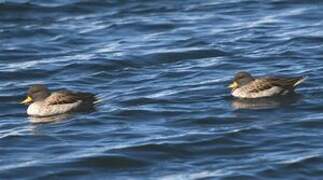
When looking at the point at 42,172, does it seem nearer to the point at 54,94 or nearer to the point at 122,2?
the point at 54,94

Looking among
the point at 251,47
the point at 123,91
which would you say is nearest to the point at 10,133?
the point at 123,91

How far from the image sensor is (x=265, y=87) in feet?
77.0

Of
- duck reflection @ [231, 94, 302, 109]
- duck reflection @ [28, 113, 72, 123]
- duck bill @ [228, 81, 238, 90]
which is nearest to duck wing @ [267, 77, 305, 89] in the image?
duck reflection @ [231, 94, 302, 109]

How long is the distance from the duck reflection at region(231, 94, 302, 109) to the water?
1.5 inches

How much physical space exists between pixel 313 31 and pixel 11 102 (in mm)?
8884

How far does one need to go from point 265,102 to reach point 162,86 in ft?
8.53

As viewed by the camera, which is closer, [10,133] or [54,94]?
[10,133]

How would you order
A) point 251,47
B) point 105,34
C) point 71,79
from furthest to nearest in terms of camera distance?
point 105,34 < point 251,47 < point 71,79

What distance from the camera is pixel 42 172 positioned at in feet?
62.6

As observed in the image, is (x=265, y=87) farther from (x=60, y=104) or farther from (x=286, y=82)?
(x=60, y=104)

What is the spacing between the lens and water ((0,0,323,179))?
63.9 feet

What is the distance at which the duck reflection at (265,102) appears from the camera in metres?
22.8

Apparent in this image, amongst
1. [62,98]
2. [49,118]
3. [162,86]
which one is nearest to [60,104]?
Result: [62,98]

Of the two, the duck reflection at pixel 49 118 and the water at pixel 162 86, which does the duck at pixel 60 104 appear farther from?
the water at pixel 162 86
